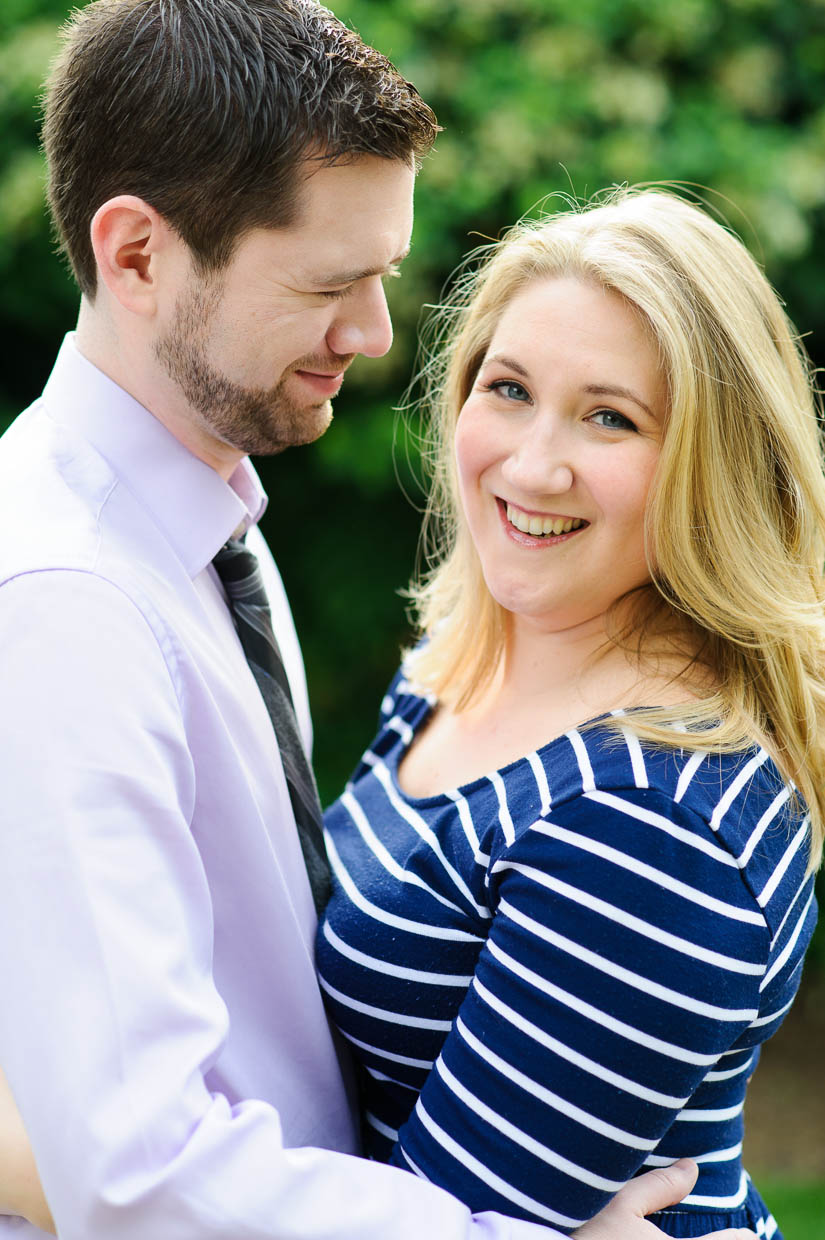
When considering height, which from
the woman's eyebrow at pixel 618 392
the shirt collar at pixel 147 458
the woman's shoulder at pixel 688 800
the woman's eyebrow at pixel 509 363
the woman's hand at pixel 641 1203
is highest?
the woman's eyebrow at pixel 509 363

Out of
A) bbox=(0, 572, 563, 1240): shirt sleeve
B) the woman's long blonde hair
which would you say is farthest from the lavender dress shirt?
the woman's long blonde hair

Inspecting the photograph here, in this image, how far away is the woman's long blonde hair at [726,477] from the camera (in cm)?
186

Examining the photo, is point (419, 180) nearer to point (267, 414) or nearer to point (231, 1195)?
point (267, 414)

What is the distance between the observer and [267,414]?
1.98m

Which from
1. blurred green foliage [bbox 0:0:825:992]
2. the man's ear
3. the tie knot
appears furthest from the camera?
blurred green foliage [bbox 0:0:825:992]

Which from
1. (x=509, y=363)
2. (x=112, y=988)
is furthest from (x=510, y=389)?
(x=112, y=988)

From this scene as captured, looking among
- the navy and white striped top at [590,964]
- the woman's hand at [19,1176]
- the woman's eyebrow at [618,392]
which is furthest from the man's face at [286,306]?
the woman's hand at [19,1176]

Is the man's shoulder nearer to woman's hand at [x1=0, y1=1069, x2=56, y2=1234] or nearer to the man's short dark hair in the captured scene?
the man's short dark hair

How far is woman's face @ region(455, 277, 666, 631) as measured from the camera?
189 cm

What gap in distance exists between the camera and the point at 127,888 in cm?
150

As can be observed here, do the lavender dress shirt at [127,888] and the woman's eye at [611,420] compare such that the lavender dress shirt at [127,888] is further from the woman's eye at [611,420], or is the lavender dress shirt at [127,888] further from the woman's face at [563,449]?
the woman's eye at [611,420]

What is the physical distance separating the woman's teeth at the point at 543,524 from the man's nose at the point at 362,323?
0.35 meters

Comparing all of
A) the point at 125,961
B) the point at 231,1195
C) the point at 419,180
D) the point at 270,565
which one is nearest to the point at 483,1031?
the point at 231,1195

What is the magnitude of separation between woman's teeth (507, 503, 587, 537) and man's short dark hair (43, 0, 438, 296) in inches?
23.1
